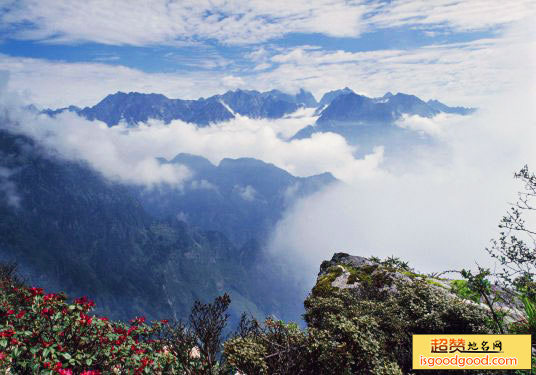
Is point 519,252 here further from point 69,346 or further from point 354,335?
point 69,346

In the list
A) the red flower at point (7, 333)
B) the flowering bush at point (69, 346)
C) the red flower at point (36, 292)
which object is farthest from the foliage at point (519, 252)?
the red flower at point (36, 292)

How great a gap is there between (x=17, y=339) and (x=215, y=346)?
19.1ft

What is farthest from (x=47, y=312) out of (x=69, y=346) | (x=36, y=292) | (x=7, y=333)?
(x=36, y=292)

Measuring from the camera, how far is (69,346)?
33.6 feet

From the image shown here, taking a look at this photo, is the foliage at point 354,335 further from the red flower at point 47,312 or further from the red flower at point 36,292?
the red flower at point 36,292

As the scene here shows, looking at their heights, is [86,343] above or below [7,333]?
below

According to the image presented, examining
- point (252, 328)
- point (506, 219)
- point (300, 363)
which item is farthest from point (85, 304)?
point (506, 219)

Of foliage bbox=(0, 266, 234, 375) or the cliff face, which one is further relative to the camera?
the cliff face

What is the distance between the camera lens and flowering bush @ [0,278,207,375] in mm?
9117

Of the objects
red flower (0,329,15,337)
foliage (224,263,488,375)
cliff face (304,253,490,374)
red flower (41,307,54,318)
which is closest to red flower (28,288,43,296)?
red flower (41,307,54,318)

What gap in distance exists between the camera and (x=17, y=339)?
9.51m

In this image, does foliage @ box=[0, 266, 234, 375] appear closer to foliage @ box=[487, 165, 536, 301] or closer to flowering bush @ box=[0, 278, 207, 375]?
flowering bush @ box=[0, 278, 207, 375]

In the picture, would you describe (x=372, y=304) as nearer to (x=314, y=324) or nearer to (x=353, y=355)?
(x=314, y=324)

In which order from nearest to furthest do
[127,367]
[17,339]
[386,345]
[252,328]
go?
[17,339] → [127,367] → [386,345] → [252,328]
